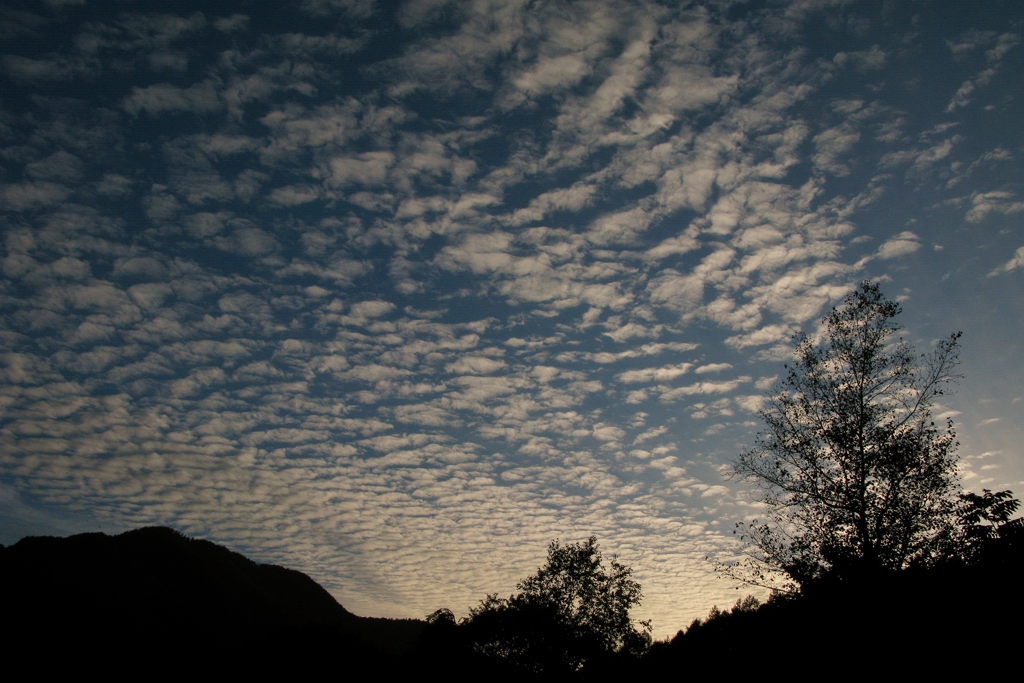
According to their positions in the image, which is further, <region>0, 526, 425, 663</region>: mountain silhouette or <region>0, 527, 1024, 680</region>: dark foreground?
<region>0, 526, 425, 663</region>: mountain silhouette

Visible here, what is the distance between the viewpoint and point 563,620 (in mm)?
56969

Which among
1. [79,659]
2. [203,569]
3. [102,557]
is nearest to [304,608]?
[203,569]

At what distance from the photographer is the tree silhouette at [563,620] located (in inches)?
2170

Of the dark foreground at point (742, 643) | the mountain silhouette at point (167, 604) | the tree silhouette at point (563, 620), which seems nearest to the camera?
the dark foreground at point (742, 643)

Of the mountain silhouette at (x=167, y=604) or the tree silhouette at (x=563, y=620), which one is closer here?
the mountain silhouette at (x=167, y=604)

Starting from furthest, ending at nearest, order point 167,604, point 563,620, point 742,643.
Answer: point 167,604 → point 563,620 → point 742,643

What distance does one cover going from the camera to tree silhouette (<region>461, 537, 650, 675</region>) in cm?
5512

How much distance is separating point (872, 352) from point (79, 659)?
4414 centimetres

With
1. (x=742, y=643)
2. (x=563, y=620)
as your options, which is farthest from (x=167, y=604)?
(x=742, y=643)

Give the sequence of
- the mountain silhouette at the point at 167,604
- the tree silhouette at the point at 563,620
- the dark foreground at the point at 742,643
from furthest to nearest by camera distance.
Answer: the tree silhouette at the point at 563,620
the mountain silhouette at the point at 167,604
the dark foreground at the point at 742,643

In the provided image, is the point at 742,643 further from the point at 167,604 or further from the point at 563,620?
the point at 167,604

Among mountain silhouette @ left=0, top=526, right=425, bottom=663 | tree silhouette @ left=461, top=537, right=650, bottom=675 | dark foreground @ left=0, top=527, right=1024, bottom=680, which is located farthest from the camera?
tree silhouette @ left=461, top=537, right=650, bottom=675

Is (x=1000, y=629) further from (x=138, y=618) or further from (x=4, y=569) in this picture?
(x=138, y=618)

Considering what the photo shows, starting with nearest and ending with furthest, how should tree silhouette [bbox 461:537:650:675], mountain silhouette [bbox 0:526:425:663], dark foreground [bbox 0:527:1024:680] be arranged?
dark foreground [bbox 0:527:1024:680] → mountain silhouette [bbox 0:526:425:663] → tree silhouette [bbox 461:537:650:675]
